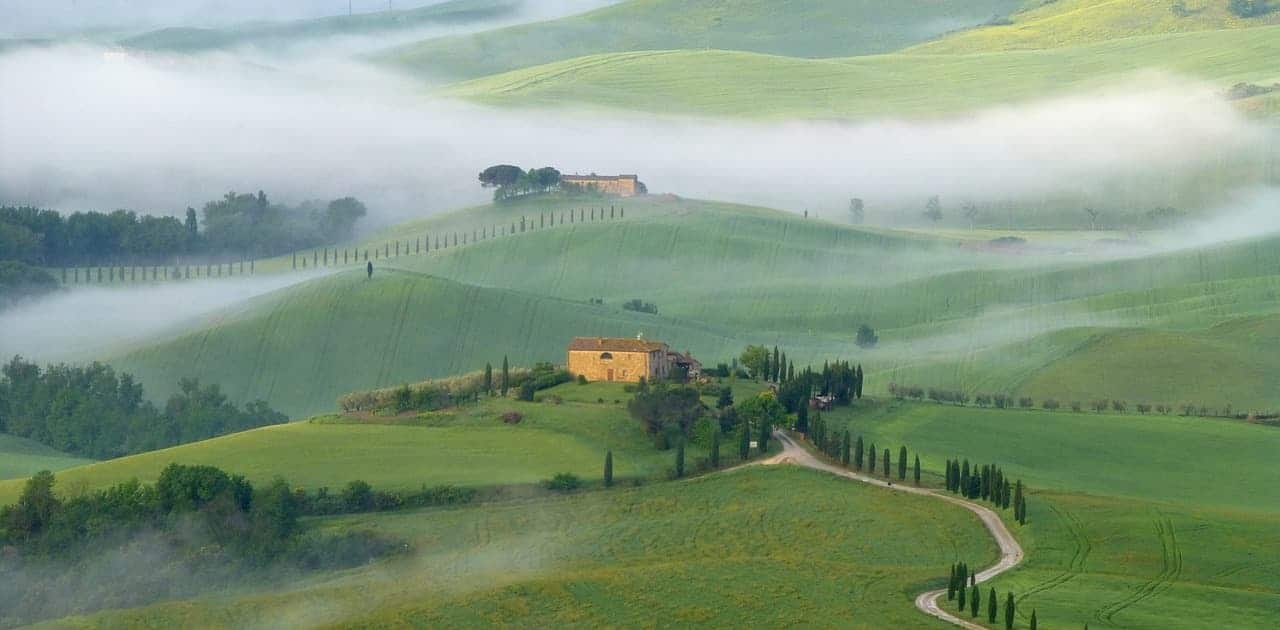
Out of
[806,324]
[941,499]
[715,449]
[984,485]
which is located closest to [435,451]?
[715,449]

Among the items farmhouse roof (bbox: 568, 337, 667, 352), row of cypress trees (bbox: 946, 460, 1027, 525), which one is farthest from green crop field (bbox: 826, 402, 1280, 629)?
farmhouse roof (bbox: 568, 337, 667, 352)

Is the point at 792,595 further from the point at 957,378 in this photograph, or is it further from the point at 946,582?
the point at 957,378

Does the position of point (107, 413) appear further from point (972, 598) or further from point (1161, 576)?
point (972, 598)

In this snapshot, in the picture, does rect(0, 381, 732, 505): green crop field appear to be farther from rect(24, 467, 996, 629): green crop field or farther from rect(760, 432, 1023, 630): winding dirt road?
rect(24, 467, 996, 629): green crop field

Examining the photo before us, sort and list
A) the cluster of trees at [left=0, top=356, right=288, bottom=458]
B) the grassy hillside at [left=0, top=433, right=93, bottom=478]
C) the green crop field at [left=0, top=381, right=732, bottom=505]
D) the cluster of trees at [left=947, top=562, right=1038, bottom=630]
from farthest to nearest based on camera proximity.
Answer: the cluster of trees at [left=0, top=356, right=288, bottom=458], the grassy hillside at [left=0, top=433, right=93, bottom=478], the green crop field at [left=0, top=381, right=732, bottom=505], the cluster of trees at [left=947, top=562, right=1038, bottom=630]

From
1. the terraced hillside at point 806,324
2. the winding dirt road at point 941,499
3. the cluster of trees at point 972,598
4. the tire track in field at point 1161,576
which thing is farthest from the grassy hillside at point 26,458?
the tire track in field at point 1161,576

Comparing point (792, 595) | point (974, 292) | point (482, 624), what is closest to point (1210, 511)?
point (792, 595)

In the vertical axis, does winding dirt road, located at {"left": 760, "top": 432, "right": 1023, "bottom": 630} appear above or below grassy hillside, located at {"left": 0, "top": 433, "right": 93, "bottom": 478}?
above
